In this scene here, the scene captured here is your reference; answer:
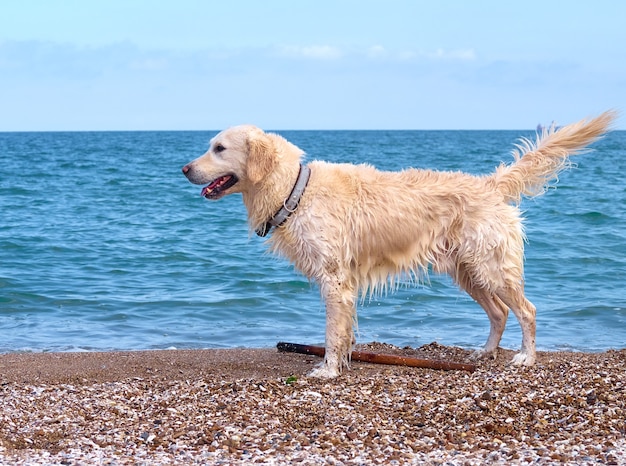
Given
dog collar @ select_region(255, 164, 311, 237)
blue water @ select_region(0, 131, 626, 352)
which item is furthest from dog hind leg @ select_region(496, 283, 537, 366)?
dog collar @ select_region(255, 164, 311, 237)

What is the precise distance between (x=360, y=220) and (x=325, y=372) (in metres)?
1.19

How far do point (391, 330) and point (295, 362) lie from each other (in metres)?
2.20

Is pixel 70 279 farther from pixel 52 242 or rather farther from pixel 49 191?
pixel 49 191

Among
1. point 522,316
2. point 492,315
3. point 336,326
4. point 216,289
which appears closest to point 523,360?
point 522,316

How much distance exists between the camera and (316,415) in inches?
198

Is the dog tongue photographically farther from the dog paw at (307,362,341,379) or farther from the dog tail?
the dog tail

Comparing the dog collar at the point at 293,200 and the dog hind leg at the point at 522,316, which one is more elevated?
the dog collar at the point at 293,200

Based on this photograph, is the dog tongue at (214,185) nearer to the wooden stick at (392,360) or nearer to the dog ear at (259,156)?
the dog ear at (259,156)

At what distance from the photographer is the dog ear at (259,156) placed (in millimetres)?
6219

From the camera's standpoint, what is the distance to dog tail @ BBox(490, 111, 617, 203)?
6672 mm

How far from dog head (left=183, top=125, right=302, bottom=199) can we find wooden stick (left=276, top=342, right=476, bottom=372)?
61.4 inches

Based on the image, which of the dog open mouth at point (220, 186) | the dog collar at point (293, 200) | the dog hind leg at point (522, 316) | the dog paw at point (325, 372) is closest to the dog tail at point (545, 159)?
the dog hind leg at point (522, 316)

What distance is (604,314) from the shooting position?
9.51 m

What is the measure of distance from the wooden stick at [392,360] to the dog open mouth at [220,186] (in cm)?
158
